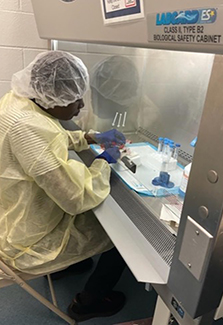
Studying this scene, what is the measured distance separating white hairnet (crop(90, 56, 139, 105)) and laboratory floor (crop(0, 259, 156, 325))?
108cm

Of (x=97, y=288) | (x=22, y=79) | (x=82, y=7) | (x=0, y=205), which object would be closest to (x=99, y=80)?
(x=22, y=79)

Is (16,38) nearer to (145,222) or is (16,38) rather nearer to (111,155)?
(111,155)

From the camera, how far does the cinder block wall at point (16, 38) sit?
5.51 feet

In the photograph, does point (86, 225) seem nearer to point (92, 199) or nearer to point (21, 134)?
point (92, 199)

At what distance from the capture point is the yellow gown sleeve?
902 millimetres

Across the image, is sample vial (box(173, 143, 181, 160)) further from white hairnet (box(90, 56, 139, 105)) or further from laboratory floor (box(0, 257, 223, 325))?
laboratory floor (box(0, 257, 223, 325))

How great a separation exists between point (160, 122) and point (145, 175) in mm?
453

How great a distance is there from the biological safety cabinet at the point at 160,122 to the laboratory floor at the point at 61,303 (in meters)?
0.73

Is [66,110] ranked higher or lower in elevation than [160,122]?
higher

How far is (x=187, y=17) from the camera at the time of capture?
45cm

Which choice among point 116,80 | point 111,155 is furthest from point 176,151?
point 116,80

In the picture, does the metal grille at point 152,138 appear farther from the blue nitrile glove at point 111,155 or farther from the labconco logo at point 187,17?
the labconco logo at point 187,17

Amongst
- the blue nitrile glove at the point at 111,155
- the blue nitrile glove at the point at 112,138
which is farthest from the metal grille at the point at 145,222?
the blue nitrile glove at the point at 112,138

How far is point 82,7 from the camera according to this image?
0.79 metres
